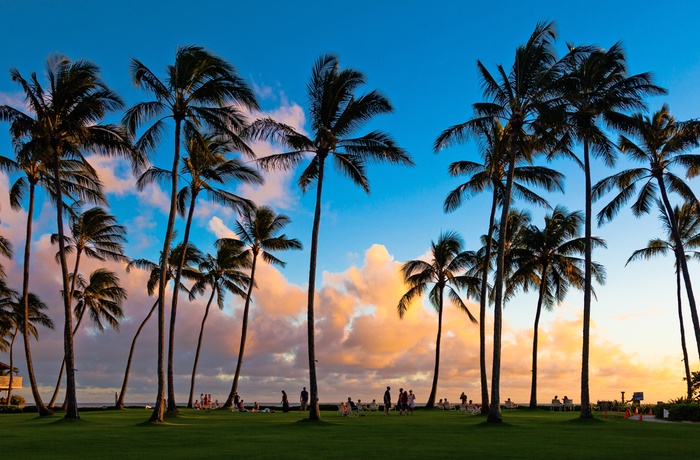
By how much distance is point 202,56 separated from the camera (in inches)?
1047

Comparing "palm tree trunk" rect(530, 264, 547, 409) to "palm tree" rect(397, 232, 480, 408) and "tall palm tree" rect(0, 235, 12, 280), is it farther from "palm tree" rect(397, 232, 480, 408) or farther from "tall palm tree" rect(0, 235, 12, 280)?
"tall palm tree" rect(0, 235, 12, 280)

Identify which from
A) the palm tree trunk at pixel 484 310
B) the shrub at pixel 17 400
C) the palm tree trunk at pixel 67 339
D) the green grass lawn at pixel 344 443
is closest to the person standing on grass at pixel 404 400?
the palm tree trunk at pixel 484 310

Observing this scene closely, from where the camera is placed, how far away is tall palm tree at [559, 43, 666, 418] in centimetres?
2759

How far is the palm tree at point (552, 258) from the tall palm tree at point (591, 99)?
45.8 ft

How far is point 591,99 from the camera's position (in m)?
29.3

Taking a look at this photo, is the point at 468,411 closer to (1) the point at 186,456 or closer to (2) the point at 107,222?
(2) the point at 107,222

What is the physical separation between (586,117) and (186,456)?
837 inches

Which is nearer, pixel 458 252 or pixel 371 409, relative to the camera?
pixel 371 409

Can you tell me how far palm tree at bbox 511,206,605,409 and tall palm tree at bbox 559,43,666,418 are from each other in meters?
13.9

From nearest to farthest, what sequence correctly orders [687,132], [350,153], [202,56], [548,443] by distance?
1. [548,443]
2. [202,56]
3. [350,153]
4. [687,132]

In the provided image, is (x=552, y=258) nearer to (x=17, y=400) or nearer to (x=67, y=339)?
(x=67, y=339)

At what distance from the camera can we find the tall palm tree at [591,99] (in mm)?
27594

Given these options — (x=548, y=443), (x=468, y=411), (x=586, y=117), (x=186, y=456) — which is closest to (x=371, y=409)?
(x=468, y=411)

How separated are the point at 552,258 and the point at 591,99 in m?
16.8
